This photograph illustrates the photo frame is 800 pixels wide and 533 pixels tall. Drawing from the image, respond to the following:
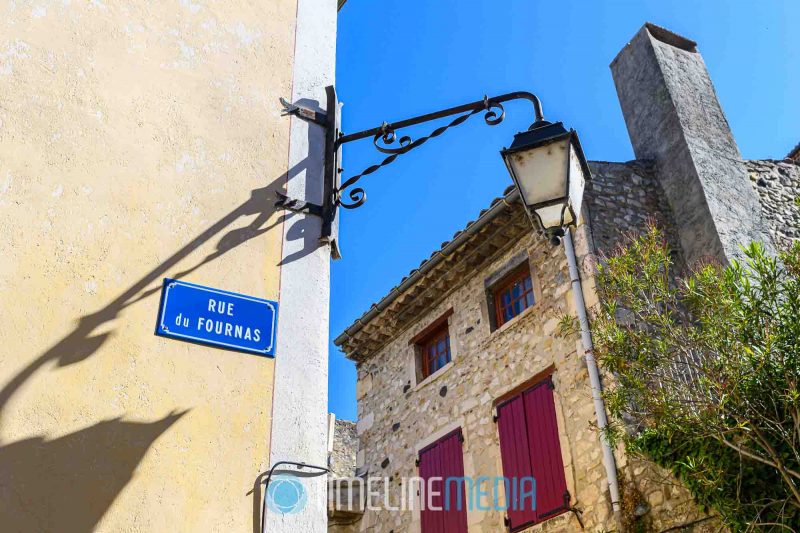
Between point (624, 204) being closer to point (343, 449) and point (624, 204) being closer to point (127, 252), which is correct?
point (127, 252)

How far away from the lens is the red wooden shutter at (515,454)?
8453mm

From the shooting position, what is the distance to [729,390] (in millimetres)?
6039

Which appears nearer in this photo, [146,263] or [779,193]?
[146,263]

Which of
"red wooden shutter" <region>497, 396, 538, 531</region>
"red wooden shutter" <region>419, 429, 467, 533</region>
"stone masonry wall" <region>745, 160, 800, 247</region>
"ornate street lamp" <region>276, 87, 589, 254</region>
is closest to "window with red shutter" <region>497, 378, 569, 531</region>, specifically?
"red wooden shutter" <region>497, 396, 538, 531</region>

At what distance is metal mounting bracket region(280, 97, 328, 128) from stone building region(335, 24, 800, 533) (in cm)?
503

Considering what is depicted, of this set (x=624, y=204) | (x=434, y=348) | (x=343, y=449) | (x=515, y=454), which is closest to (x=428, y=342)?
(x=434, y=348)

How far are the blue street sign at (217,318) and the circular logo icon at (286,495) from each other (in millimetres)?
588

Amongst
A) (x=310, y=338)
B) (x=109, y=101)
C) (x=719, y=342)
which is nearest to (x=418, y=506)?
(x=719, y=342)

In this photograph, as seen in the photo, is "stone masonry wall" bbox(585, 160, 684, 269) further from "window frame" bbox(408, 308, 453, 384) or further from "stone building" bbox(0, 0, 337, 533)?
"stone building" bbox(0, 0, 337, 533)

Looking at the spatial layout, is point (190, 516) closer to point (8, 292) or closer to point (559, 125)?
point (8, 292)

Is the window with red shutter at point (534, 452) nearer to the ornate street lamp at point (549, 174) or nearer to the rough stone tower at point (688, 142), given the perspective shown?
the rough stone tower at point (688, 142)

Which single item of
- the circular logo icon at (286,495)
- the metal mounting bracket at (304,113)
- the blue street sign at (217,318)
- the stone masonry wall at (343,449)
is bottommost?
the circular logo icon at (286,495)

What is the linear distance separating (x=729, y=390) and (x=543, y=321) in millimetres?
3118

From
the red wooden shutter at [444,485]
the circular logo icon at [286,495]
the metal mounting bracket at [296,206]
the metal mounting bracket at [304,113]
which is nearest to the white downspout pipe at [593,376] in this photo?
the red wooden shutter at [444,485]
